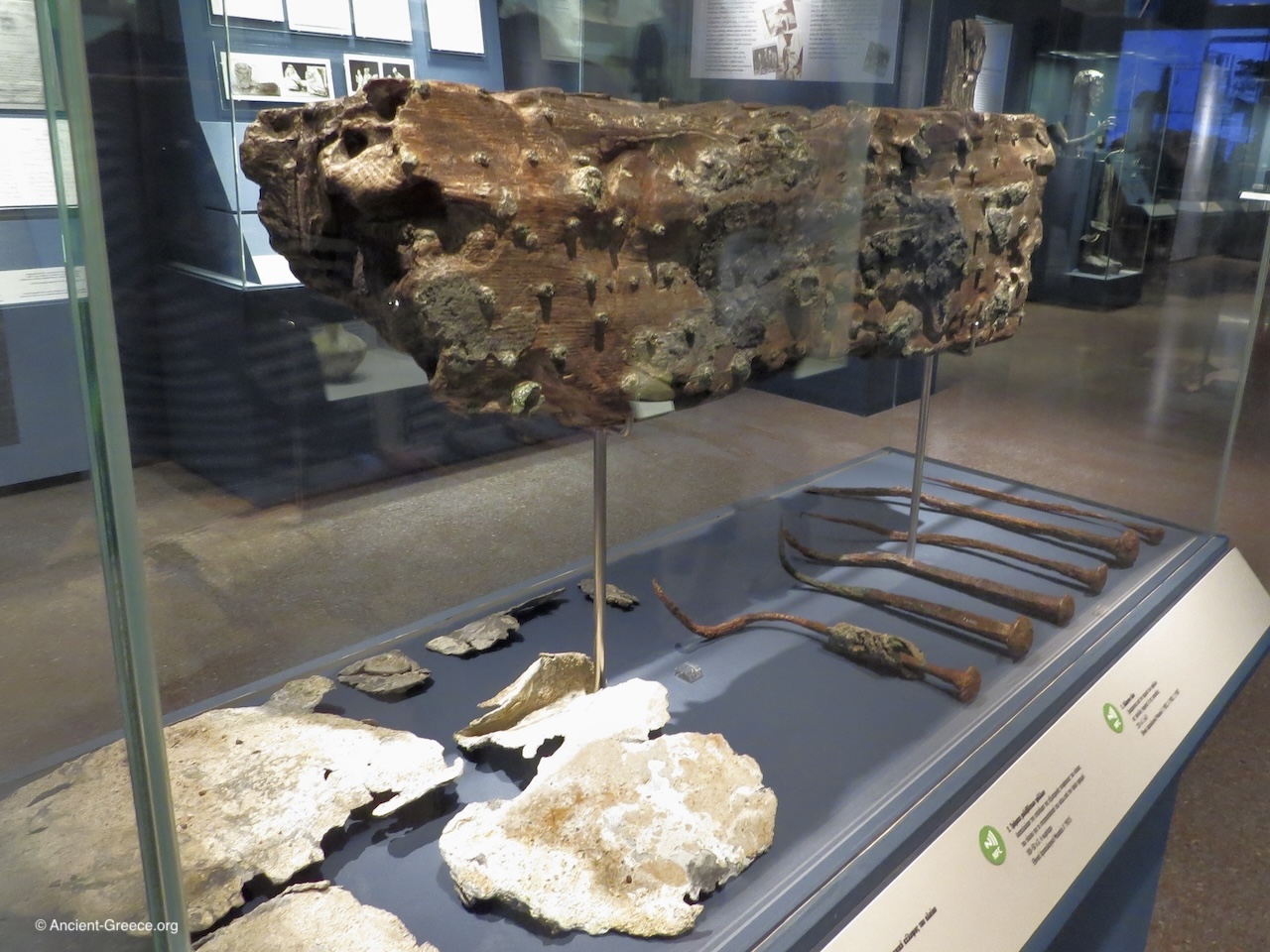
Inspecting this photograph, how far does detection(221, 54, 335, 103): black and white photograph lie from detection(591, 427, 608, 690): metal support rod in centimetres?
74

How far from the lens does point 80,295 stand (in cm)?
73

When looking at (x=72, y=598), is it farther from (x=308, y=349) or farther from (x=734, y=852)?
(x=734, y=852)

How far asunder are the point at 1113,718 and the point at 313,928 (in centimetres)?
163

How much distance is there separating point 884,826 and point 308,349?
1.17 metres

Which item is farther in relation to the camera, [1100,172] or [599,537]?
[1100,172]

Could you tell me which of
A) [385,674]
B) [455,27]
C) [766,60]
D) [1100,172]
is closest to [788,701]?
[385,674]

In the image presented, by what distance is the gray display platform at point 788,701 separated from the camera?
1495 mm

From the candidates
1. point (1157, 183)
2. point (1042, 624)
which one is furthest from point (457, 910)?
point (1157, 183)

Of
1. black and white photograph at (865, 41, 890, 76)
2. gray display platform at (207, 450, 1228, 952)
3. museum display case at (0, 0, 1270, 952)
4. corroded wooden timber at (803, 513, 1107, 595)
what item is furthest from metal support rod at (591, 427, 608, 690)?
corroded wooden timber at (803, 513, 1107, 595)

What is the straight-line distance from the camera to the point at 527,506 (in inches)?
91.0

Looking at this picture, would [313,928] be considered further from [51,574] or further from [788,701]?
[788,701]

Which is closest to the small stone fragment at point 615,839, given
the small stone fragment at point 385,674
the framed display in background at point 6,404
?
the small stone fragment at point 385,674

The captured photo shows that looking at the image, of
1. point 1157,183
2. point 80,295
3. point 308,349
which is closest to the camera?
point 80,295

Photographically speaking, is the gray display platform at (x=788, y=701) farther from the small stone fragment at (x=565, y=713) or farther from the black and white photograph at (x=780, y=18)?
the black and white photograph at (x=780, y=18)
